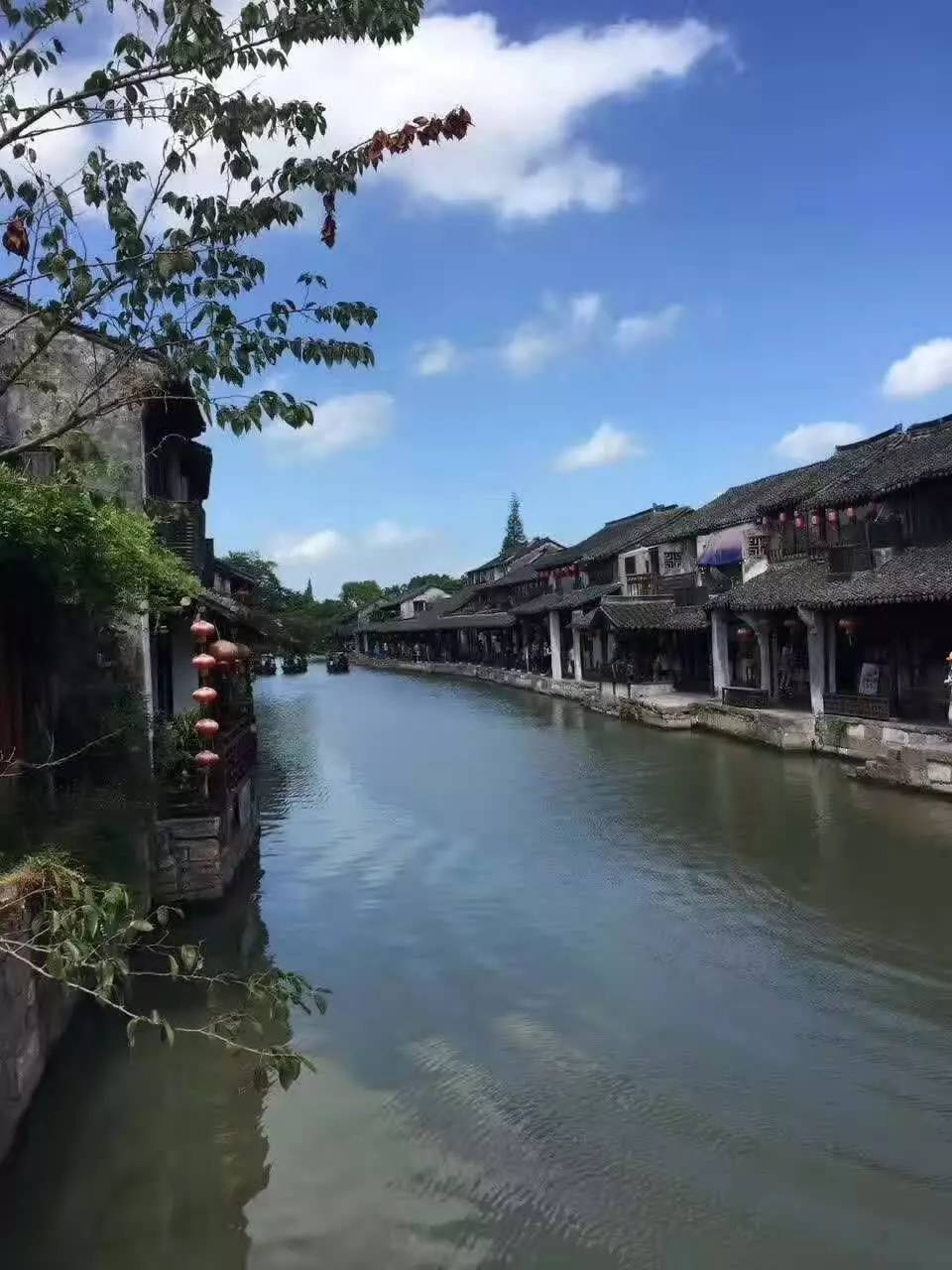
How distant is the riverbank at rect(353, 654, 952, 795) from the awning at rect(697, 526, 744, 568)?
413 cm

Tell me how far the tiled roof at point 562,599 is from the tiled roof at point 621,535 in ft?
4.67

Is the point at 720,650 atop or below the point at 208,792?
atop

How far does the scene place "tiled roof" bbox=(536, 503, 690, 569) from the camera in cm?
3691

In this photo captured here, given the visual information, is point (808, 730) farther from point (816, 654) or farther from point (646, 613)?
point (646, 613)

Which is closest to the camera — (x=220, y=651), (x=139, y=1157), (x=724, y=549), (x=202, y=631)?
(x=139, y=1157)

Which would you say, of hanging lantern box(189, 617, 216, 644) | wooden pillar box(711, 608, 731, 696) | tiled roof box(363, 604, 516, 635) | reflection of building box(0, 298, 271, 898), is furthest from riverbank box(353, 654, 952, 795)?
tiled roof box(363, 604, 516, 635)

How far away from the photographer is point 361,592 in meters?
107

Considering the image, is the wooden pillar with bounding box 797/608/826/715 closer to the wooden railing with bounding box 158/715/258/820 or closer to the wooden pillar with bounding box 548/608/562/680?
the wooden railing with bounding box 158/715/258/820

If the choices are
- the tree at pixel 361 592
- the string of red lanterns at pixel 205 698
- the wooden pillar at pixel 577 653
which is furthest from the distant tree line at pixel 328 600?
the string of red lanterns at pixel 205 698

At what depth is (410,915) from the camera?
35.6ft

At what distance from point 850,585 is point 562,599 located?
68.0ft

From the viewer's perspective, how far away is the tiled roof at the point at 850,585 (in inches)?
687

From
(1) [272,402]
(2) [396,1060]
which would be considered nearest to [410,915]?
(2) [396,1060]

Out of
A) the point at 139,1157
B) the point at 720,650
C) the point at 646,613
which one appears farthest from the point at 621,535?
the point at 139,1157
